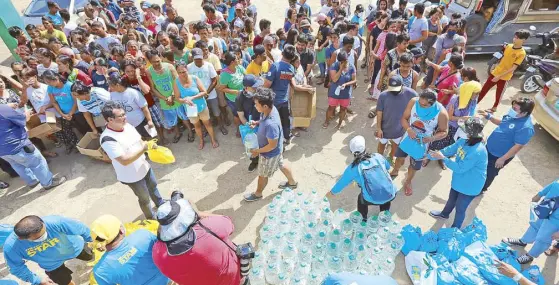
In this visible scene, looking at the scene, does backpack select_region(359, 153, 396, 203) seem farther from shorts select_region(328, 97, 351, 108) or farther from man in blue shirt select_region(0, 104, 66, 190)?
man in blue shirt select_region(0, 104, 66, 190)

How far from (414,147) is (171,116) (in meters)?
4.02

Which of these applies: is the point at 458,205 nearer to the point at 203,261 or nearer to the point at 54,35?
the point at 203,261

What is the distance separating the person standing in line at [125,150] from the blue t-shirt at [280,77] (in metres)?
2.21

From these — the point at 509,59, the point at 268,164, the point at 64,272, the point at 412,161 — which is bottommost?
the point at 64,272

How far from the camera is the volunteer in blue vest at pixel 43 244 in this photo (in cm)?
312

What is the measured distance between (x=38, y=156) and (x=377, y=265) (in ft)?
17.1

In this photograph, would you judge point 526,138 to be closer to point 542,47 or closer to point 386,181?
A: point 386,181

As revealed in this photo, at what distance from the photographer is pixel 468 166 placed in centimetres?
397

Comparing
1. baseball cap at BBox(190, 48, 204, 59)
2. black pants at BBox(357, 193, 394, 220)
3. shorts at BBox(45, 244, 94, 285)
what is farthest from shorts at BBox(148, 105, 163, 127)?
black pants at BBox(357, 193, 394, 220)

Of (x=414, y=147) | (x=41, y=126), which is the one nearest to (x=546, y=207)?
(x=414, y=147)

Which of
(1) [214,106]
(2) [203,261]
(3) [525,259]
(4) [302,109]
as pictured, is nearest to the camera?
(2) [203,261]

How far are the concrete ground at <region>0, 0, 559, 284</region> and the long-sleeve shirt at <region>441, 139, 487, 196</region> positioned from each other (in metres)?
0.85

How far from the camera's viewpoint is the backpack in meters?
3.81

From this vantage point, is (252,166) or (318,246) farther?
(252,166)
